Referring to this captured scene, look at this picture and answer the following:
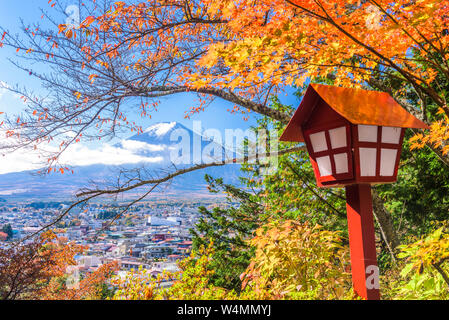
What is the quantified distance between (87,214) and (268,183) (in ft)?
12.7

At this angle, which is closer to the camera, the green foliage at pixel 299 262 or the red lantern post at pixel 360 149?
the red lantern post at pixel 360 149

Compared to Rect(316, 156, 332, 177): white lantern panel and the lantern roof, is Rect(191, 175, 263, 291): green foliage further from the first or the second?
the lantern roof

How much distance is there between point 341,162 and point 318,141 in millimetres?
233

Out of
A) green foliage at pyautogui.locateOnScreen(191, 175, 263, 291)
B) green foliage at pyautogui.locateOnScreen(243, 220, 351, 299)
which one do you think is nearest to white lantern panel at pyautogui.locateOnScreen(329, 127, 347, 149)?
green foliage at pyautogui.locateOnScreen(243, 220, 351, 299)

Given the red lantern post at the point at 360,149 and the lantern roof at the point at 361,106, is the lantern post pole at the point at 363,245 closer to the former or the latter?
the red lantern post at the point at 360,149

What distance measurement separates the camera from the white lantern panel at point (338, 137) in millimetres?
1968

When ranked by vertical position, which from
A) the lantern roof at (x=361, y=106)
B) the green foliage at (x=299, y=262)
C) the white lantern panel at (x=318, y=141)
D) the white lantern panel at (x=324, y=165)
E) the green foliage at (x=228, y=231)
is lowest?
the green foliage at (x=228, y=231)

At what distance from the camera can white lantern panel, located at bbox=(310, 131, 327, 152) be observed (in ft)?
6.84

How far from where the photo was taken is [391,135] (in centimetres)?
202

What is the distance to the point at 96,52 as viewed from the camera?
416cm

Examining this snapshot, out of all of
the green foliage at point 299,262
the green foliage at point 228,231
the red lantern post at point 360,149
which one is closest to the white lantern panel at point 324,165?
the red lantern post at point 360,149

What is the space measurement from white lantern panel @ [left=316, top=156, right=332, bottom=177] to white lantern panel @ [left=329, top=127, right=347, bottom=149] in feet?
0.37

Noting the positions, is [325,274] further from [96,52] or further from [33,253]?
[96,52]
